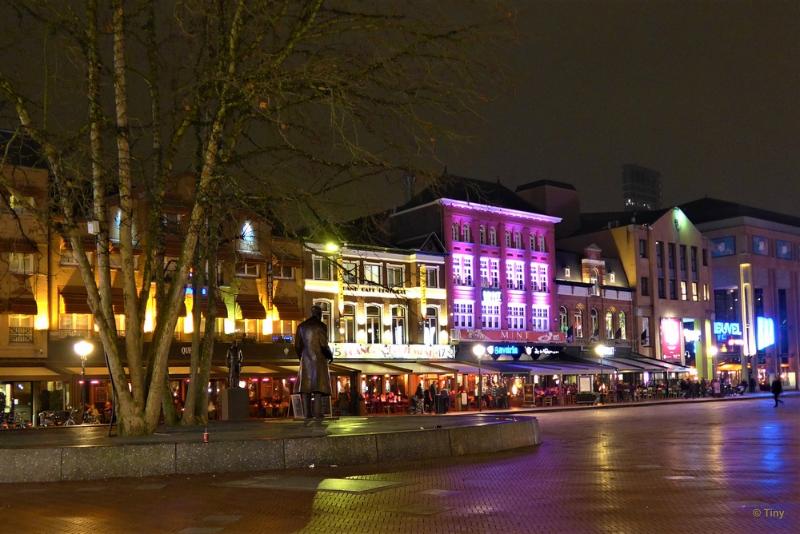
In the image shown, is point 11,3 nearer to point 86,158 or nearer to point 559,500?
point 86,158

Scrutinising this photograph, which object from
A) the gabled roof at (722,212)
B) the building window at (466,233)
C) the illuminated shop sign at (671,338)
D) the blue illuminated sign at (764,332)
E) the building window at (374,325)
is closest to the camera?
the building window at (374,325)

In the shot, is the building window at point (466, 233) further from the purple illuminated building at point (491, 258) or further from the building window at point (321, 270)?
the building window at point (321, 270)

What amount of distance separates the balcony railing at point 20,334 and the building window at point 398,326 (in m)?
21.5

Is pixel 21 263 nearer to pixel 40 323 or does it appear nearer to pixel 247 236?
pixel 40 323

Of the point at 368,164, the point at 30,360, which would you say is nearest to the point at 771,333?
the point at 30,360

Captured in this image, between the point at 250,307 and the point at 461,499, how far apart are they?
123ft

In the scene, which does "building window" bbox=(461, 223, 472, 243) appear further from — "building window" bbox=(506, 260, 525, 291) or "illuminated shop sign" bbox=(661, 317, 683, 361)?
"illuminated shop sign" bbox=(661, 317, 683, 361)

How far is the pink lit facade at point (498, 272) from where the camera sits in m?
60.2

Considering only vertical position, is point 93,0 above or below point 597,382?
above

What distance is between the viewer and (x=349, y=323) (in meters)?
54.3

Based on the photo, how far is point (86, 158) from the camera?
16391 mm

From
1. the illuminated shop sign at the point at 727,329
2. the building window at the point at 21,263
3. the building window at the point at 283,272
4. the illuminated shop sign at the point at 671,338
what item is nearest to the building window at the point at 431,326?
the building window at the point at 283,272

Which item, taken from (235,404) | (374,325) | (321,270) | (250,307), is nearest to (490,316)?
(374,325)

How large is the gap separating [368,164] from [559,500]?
21.4 feet
